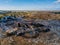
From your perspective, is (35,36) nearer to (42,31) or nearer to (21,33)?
(21,33)

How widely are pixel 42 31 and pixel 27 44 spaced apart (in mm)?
5561

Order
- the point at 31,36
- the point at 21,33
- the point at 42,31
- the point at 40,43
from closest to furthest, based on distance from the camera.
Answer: the point at 40,43
the point at 31,36
the point at 21,33
the point at 42,31

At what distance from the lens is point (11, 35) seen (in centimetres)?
1558

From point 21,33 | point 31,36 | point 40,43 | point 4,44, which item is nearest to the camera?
point 4,44

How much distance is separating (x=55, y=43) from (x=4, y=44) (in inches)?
172

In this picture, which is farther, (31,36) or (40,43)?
(31,36)

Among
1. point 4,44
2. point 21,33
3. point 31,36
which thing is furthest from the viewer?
point 21,33

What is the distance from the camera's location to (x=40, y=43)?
519 inches

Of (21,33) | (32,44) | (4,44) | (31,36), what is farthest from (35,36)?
(4,44)

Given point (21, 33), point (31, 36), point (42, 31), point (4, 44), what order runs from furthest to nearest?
1. point (42, 31)
2. point (21, 33)
3. point (31, 36)
4. point (4, 44)

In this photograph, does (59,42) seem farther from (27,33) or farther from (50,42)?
(27,33)

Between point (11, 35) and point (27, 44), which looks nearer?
point (27, 44)

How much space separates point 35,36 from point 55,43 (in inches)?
104

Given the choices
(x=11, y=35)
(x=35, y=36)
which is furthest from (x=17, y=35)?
(x=35, y=36)
